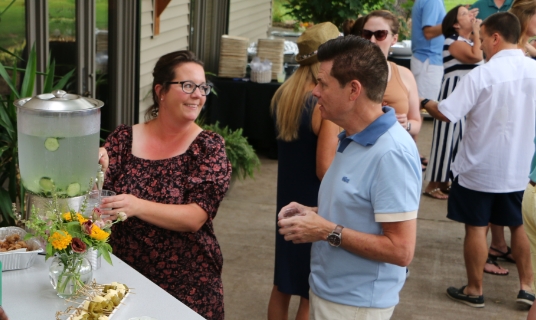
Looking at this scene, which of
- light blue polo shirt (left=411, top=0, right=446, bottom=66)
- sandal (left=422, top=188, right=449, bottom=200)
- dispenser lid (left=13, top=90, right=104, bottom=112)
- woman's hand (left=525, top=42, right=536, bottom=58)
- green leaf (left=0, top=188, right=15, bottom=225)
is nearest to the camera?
dispenser lid (left=13, top=90, right=104, bottom=112)

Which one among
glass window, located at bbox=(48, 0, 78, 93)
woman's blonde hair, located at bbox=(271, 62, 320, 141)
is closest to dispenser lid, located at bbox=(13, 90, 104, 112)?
woman's blonde hair, located at bbox=(271, 62, 320, 141)

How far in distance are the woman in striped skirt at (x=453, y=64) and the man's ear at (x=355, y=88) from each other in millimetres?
3988

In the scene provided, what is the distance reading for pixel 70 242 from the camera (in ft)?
7.26

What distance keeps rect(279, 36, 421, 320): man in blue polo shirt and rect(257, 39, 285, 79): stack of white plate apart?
18.9 ft

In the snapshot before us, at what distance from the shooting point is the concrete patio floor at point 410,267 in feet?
15.2

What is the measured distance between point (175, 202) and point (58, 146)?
0.56m

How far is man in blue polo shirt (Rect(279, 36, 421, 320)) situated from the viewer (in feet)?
7.79

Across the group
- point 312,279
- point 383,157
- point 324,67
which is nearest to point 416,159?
point 383,157

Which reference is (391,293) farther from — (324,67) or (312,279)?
(324,67)

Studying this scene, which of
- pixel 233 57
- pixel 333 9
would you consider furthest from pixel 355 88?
pixel 333 9

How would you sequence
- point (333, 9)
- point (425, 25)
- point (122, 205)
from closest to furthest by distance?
point (122, 205)
point (425, 25)
point (333, 9)

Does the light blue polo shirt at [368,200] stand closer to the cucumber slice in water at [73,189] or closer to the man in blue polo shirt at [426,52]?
the cucumber slice in water at [73,189]

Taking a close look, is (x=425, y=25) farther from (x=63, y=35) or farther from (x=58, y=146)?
(x=58, y=146)

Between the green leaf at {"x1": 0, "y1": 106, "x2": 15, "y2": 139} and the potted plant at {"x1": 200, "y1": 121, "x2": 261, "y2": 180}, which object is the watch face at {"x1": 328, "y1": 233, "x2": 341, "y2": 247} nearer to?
the green leaf at {"x1": 0, "y1": 106, "x2": 15, "y2": 139}
